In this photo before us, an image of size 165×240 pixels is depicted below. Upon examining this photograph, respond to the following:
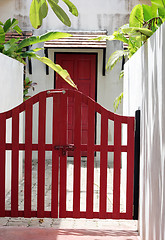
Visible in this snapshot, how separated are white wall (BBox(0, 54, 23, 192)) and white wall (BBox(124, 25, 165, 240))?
2094mm

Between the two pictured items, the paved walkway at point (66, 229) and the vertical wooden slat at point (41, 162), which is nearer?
the paved walkway at point (66, 229)

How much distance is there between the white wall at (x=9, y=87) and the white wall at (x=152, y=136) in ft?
6.87

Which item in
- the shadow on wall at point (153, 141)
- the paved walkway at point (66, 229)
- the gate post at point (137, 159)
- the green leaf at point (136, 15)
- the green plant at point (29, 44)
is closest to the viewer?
the shadow on wall at point (153, 141)

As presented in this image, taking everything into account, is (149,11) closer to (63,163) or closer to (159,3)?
(159,3)

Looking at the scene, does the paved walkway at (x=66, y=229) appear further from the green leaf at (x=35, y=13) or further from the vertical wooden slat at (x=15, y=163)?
the green leaf at (x=35, y=13)

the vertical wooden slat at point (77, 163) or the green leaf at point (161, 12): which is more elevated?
the green leaf at point (161, 12)

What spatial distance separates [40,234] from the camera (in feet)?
13.9

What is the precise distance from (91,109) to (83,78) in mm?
5637

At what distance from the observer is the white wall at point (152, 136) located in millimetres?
3064

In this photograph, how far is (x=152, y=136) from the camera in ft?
11.5

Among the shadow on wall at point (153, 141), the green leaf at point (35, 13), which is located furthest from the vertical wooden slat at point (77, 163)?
the green leaf at point (35, 13)

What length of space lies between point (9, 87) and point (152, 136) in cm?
323

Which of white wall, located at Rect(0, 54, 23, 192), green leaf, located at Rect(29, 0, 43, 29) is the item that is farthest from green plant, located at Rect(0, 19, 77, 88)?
green leaf, located at Rect(29, 0, 43, 29)

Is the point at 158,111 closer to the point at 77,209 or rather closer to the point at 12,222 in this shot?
the point at 77,209
